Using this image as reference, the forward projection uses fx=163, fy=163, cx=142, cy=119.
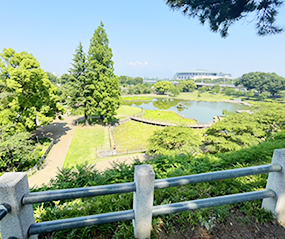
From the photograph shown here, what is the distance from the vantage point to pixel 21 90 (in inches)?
450

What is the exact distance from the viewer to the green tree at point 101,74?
17609 millimetres

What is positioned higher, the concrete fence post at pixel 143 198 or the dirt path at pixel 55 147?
the concrete fence post at pixel 143 198

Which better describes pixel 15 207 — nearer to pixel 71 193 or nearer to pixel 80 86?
pixel 71 193

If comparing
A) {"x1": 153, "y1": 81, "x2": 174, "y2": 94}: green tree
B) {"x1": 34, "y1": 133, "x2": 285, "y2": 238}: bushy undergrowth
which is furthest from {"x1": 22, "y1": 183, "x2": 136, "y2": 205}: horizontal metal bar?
{"x1": 153, "y1": 81, "x2": 174, "y2": 94}: green tree

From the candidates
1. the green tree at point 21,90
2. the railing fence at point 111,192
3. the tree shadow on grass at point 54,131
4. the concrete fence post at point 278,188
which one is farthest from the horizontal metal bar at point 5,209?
the tree shadow on grass at point 54,131

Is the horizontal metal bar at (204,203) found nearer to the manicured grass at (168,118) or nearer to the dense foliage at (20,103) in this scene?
the dense foliage at (20,103)

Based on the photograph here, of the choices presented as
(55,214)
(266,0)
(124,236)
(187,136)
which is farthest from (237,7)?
(187,136)

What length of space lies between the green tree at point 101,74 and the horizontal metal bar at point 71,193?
16785 mm

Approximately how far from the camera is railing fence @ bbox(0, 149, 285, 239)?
130 cm

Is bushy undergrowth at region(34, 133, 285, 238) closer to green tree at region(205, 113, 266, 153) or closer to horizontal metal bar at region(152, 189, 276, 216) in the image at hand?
horizontal metal bar at region(152, 189, 276, 216)

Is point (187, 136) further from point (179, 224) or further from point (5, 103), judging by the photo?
point (5, 103)

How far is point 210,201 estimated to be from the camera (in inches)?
71.2

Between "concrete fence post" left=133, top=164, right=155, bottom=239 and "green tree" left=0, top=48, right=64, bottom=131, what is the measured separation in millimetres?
12810

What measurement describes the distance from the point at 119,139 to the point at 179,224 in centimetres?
1516
